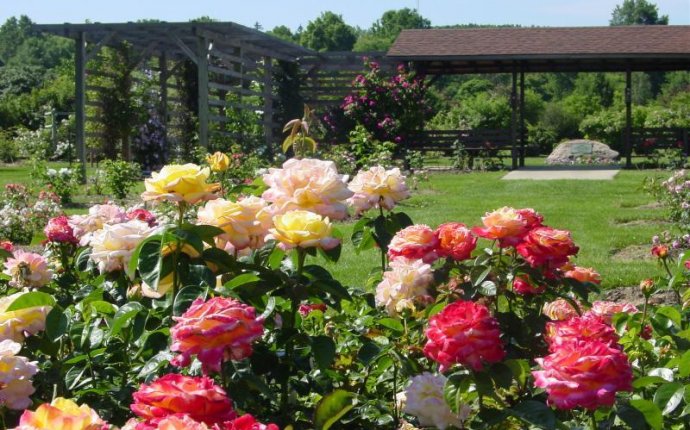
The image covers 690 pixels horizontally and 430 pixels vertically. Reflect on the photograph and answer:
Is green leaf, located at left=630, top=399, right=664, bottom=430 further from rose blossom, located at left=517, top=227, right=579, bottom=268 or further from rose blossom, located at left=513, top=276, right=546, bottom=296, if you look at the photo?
rose blossom, located at left=513, top=276, right=546, bottom=296

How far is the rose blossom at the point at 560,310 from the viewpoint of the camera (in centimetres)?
253

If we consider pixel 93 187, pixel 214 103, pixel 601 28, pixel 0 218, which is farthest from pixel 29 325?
pixel 601 28

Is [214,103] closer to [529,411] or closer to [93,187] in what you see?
[93,187]

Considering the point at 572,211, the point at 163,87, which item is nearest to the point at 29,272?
the point at 572,211

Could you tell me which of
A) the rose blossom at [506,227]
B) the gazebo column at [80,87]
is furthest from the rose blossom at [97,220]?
the gazebo column at [80,87]

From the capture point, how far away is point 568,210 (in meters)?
10.2

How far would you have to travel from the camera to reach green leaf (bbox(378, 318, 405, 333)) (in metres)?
2.42

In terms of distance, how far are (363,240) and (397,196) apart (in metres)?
0.24

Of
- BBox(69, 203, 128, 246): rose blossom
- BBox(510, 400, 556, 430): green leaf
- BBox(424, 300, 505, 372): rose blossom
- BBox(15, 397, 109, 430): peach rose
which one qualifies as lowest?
BBox(510, 400, 556, 430): green leaf

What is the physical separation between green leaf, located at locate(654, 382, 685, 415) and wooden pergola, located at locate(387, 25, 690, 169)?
16.5 m

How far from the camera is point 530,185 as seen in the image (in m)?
13.5

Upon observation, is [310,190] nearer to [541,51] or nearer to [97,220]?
[97,220]

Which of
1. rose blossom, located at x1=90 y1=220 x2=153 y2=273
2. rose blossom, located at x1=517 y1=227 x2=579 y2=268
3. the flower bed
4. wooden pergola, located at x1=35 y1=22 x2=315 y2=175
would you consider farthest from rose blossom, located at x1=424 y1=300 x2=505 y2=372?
wooden pergola, located at x1=35 y1=22 x2=315 y2=175

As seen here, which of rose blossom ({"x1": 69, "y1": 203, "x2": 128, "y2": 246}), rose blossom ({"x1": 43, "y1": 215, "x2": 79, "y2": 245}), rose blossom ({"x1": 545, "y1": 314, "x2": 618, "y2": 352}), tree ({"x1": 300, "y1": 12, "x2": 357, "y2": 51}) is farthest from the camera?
tree ({"x1": 300, "y1": 12, "x2": 357, "y2": 51})
